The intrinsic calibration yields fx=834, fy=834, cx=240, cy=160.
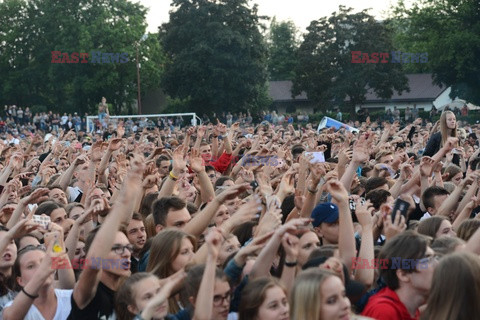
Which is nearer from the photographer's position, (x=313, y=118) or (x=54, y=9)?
(x=313, y=118)

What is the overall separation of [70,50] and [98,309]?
61847 millimetres

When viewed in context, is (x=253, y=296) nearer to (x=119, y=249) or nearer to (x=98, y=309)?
(x=98, y=309)

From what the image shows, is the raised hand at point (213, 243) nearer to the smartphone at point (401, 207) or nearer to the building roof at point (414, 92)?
the smartphone at point (401, 207)

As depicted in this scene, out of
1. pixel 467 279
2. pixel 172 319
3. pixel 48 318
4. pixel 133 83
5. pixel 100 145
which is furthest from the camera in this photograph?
pixel 133 83

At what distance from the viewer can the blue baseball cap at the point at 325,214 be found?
698 cm

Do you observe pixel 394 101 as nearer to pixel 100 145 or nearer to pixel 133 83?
pixel 133 83

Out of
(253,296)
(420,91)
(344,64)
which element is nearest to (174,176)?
(253,296)

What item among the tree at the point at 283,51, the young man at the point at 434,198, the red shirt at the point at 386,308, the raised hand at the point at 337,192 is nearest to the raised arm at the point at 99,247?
the raised hand at the point at 337,192

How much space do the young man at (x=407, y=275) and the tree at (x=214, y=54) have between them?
174ft

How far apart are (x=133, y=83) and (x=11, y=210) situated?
60.2 metres

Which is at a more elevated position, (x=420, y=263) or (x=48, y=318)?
(x=420, y=263)

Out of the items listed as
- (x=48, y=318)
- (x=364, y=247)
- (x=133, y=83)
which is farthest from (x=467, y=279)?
(x=133, y=83)

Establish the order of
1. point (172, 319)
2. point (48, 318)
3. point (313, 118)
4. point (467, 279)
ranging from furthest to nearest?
point (313, 118) → point (48, 318) → point (172, 319) → point (467, 279)

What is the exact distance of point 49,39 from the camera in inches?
2783
